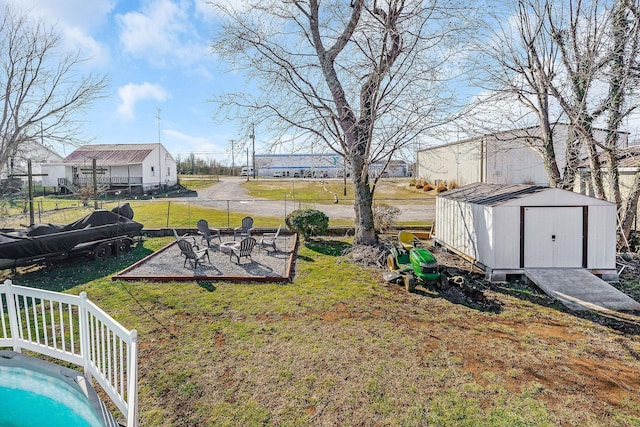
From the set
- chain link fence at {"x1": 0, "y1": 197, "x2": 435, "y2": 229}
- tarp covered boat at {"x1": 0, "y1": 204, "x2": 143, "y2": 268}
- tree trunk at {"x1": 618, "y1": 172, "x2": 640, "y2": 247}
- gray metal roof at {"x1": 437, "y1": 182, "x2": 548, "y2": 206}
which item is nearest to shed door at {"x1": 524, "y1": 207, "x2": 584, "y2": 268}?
gray metal roof at {"x1": 437, "y1": 182, "x2": 548, "y2": 206}

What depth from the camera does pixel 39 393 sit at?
4078 mm

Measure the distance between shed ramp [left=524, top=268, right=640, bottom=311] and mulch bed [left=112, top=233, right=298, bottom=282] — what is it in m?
5.64

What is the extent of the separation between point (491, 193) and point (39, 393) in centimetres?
1000

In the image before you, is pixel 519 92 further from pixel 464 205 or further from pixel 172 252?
→ pixel 172 252

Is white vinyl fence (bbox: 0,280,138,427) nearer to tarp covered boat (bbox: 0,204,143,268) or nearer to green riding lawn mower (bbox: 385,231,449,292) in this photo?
tarp covered boat (bbox: 0,204,143,268)

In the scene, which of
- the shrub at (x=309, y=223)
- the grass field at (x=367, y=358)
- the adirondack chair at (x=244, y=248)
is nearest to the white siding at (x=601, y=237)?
the grass field at (x=367, y=358)

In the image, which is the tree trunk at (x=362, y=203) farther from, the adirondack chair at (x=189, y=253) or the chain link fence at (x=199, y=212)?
the adirondack chair at (x=189, y=253)

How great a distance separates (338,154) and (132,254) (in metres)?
7.22

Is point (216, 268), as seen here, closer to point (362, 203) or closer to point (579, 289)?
point (362, 203)

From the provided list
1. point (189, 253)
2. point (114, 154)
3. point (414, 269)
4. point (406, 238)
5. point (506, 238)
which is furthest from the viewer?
point (114, 154)

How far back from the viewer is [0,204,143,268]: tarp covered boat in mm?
8367

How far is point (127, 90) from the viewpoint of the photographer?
49.2 feet

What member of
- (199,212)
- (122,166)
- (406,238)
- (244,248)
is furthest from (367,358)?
(122,166)

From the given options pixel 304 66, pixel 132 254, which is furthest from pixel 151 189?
pixel 304 66
